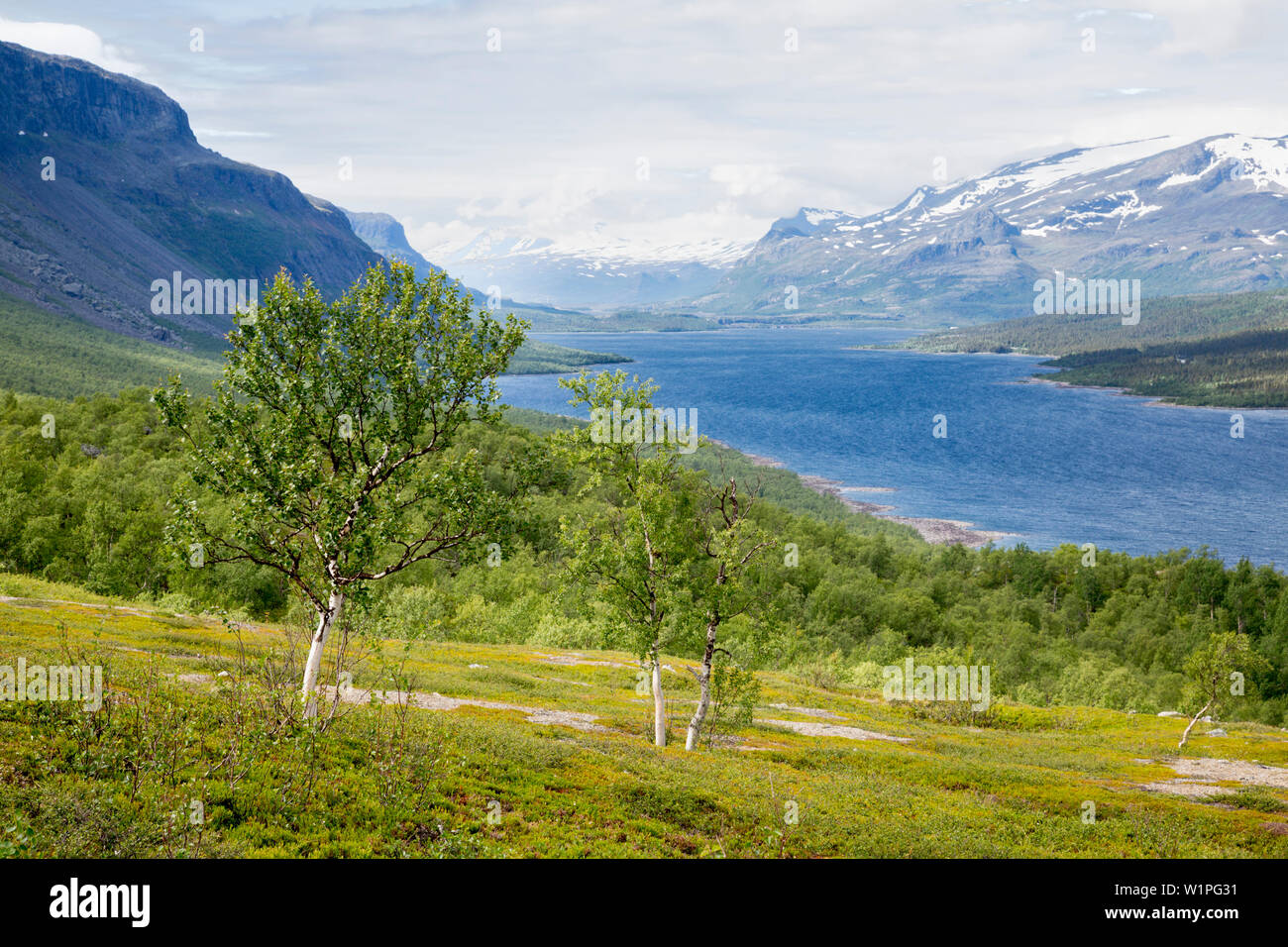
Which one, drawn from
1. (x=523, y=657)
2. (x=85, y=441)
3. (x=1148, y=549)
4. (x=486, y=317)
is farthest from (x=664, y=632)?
(x=1148, y=549)

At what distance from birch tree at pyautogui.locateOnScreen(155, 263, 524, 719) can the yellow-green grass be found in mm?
2913

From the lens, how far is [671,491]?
3819 centimetres

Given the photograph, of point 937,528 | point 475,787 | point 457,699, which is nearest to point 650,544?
point 475,787

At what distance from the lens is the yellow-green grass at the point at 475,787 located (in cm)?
1723

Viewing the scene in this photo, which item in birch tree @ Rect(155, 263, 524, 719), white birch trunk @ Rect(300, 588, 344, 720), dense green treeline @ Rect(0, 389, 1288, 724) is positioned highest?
birch tree @ Rect(155, 263, 524, 719)

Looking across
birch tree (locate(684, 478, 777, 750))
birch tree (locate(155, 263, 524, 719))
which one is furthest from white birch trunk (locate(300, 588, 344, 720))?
birch tree (locate(684, 478, 777, 750))

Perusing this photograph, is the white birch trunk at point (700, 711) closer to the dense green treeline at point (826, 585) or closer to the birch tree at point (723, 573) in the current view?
the birch tree at point (723, 573)

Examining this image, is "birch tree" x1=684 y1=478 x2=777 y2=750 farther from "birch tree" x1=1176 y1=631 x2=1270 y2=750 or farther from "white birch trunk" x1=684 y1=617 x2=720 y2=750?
"birch tree" x1=1176 y1=631 x2=1270 y2=750

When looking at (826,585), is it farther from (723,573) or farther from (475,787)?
(475,787)

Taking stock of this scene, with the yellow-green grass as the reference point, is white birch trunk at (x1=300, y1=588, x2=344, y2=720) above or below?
above

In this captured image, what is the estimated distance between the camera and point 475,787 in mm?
22875

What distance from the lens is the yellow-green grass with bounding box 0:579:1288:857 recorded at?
17.2 metres

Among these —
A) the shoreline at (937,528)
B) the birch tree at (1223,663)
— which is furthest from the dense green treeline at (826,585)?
the birch tree at (1223,663)

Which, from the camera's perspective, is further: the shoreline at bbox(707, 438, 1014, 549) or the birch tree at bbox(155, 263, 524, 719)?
the shoreline at bbox(707, 438, 1014, 549)
